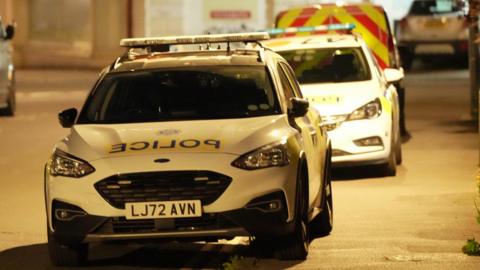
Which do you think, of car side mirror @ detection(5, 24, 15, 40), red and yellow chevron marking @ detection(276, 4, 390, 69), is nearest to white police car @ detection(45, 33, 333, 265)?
red and yellow chevron marking @ detection(276, 4, 390, 69)

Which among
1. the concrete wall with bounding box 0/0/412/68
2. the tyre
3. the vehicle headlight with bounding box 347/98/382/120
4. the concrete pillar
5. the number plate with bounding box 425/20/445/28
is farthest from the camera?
the concrete pillar

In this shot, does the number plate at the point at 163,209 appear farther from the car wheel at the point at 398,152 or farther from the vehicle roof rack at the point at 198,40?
the car wheel at the point at 398,152

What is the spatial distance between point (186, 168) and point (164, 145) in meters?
0.32

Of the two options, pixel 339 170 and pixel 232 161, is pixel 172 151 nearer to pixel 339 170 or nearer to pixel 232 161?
pixel 232 161

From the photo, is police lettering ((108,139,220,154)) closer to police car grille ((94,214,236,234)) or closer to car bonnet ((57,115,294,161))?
car bonnet ((57,115,294,161))

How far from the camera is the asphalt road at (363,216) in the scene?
9.39m

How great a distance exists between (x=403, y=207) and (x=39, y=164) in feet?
17.8

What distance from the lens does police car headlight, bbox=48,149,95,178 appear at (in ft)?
29.4

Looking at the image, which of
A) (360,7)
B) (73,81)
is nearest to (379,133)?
(360,7)

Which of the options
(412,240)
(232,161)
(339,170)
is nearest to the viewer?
(232,161)

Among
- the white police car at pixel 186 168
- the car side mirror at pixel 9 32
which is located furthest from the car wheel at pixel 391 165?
the car side mirror at pixel 9 32

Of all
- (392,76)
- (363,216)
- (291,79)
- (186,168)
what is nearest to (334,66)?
(392,76)

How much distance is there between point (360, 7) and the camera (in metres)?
19.3

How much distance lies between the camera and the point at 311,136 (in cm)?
1023
